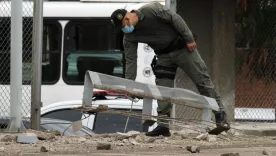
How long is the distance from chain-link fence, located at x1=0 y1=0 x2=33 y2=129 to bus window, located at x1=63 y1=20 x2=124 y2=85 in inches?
61.2

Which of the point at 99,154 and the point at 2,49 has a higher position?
the point at 2,49

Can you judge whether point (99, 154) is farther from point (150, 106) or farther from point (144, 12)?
point (144, 12)

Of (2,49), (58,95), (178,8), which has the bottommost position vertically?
(58,95)

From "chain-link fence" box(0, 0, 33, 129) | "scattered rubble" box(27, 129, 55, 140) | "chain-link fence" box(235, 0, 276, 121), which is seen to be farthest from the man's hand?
"chain-link fence" box(235, 0, 276, 121)

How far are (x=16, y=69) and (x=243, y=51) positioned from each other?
4.49m

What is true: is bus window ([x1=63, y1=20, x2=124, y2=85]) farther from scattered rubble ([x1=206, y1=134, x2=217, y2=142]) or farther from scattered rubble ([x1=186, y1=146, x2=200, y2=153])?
scattered rubble ([x1=186, y1=146, x2=200, y2=153])

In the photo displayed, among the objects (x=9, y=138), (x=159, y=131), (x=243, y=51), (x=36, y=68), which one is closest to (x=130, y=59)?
(x=159, y=131)

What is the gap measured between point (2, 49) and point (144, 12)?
5456 mm

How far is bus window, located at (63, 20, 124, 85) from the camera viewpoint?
13219mm

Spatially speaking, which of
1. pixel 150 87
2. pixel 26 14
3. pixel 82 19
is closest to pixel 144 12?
pixel 150 87

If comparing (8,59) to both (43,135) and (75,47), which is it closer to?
Result: (75,47)

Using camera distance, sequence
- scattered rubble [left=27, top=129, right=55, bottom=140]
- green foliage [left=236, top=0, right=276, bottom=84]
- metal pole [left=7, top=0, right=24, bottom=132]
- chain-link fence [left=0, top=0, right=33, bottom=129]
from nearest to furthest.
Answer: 1. scattered rubble [left=27, top=129, right=55, bottom=140]
2. metal pole [left=7, top=0, right=24, bottom=132]
3. chain-link fence [left=0, top=0, right=33, bottom=129]
4. green foliage [left=236, top=0, right=276, bottom=84]

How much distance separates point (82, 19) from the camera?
13539mm

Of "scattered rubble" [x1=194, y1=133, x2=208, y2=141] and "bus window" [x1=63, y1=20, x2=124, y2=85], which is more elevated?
"bus window" [x1=63, y1=20, x2=124, y2=85]
